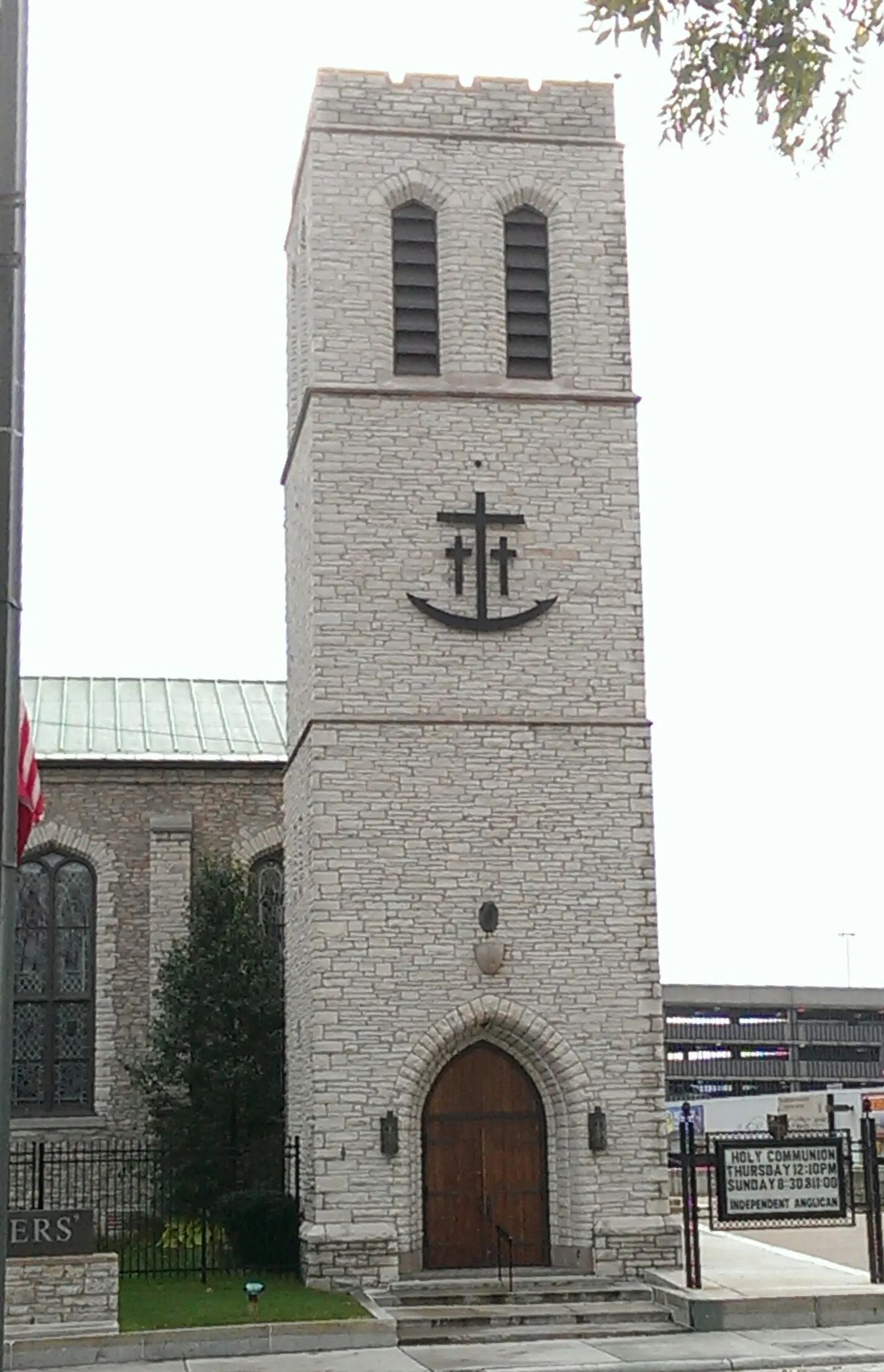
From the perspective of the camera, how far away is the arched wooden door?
20.8m

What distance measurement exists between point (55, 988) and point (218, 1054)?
15.1 feet

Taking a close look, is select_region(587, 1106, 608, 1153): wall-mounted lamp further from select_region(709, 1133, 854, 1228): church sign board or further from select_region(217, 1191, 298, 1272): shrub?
select_region(217, 1191, 298, 1272): shrub

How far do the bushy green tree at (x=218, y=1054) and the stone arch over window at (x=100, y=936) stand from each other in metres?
1.09

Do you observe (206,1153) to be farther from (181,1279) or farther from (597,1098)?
(597,1098)

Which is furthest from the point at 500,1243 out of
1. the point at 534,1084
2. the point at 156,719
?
the point at 156,719

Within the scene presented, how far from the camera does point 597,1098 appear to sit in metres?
21.0

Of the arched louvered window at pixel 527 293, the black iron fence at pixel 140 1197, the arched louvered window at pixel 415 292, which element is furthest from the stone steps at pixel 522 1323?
the arched louvered window at pixel 527 293

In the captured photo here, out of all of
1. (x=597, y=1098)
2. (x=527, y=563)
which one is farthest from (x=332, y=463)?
(x=597, y=1098)

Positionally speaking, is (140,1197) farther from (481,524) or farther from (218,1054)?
(481,524)

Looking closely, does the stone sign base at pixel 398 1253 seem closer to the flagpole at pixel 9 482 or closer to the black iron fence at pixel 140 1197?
the black iron fence at pixel 140 1197

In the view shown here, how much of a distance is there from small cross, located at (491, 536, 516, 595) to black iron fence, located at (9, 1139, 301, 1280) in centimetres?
727

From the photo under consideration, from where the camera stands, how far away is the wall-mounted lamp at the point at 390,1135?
67.1 feet

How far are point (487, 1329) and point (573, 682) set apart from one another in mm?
7768

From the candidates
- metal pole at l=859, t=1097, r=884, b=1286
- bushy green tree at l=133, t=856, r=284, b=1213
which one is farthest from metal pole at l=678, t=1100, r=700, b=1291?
bushy green tree at l=133, t=856, r=284, b=1213
